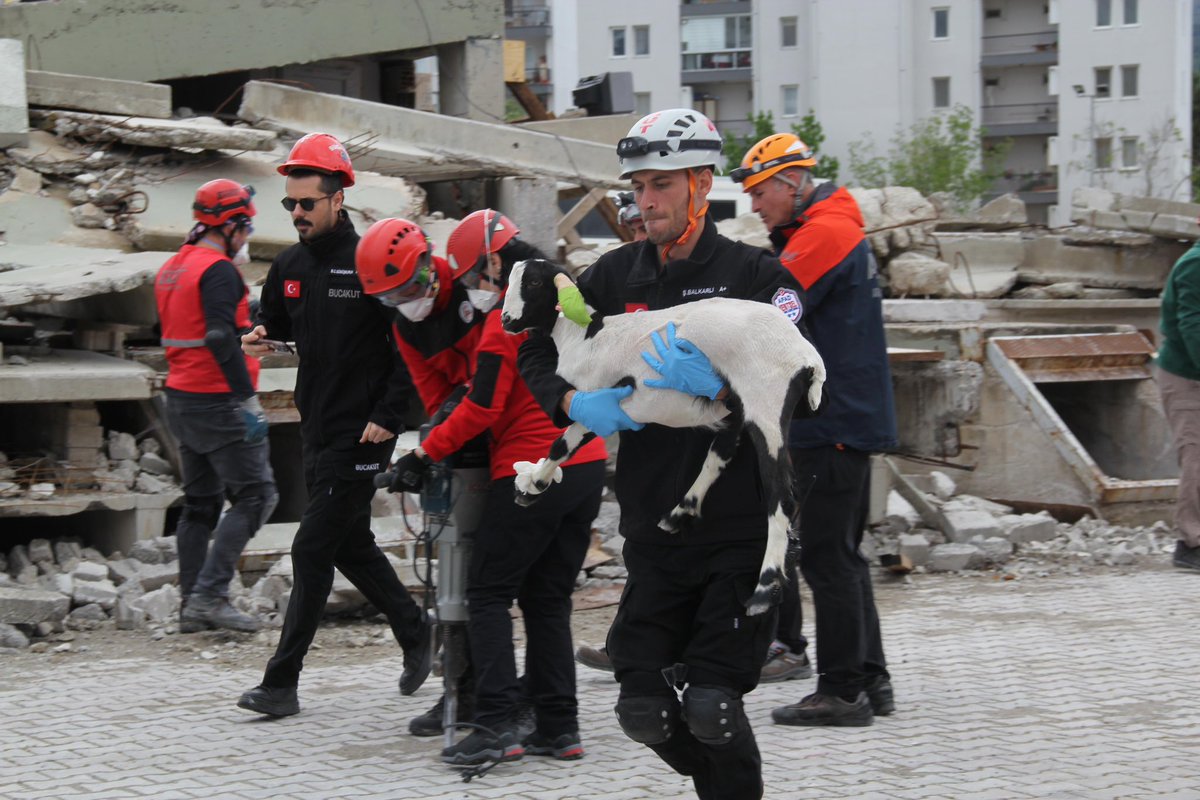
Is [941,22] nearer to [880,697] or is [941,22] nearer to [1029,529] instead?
[1029,529]

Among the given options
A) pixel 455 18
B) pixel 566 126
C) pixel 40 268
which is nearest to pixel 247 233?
pixel 40 268

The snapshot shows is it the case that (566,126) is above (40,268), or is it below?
above

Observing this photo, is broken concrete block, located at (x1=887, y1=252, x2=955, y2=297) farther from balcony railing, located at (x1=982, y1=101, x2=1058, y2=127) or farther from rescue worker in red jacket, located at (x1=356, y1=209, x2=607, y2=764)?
balcony railing, located at (x1=982, y1=101, x2=1058, y2=127)

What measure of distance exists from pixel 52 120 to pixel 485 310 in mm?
7135

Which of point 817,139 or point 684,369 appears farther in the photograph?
point 817,139

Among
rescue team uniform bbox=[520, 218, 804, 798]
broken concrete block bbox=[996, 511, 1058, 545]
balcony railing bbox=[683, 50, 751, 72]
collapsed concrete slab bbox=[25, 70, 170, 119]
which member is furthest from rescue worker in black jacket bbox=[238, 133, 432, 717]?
balcony railing bbox=[683, 50, 751, 72]

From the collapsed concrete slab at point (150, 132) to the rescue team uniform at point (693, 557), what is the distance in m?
7.49

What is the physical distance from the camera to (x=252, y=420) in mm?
7223

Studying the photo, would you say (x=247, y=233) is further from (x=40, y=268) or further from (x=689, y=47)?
(x=689, y=47)

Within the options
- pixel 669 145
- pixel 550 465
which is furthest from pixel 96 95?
pixel 669 145

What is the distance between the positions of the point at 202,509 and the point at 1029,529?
5481 mm

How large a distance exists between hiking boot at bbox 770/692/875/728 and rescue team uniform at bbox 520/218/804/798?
1.84 m

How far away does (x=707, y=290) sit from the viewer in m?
3.95

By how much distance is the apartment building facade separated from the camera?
180 feet
